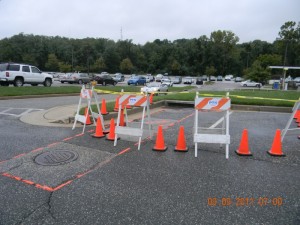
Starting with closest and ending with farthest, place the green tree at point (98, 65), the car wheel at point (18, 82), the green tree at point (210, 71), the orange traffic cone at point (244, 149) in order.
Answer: the orange traffic cone at point (244, 149), the car wheel at point (18, 82), the green tree at point (98, 65), the green tree at point (210, 71)

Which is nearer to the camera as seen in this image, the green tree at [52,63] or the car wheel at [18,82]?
the car wheel at [18,82]

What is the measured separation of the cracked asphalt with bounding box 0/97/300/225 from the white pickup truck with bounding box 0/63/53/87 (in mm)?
16057

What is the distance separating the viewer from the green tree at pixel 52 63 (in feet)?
271

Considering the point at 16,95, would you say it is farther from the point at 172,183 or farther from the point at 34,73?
the point at 172,183

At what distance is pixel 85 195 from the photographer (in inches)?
147

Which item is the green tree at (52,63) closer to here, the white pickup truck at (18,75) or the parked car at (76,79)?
the parked car at (76,79)

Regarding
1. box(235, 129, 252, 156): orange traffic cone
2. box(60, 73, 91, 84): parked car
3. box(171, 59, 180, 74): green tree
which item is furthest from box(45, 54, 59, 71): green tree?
box(235, 129, 252, 156): orange traffic cone

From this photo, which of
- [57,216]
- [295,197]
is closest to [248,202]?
[295,197]

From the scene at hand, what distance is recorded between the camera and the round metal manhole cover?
16.3ft

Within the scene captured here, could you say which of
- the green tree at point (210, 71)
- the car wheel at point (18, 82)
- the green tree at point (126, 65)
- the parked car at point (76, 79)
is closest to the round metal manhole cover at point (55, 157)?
the car wheel at point (18, 82)
